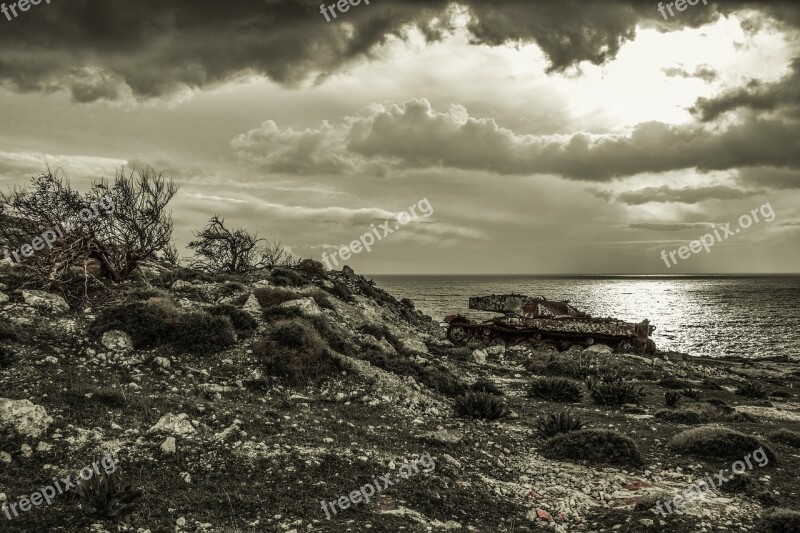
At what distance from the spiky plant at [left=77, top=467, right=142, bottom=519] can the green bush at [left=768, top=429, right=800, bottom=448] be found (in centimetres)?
1369

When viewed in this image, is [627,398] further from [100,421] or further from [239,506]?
[100,421]

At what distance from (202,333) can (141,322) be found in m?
1.54

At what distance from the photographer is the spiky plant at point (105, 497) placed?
5.76 metres

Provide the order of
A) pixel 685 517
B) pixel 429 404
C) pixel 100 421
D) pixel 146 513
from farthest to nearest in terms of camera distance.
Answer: pixel 429 404
pixel 100 421
pixel 685 517
pixel 146 513

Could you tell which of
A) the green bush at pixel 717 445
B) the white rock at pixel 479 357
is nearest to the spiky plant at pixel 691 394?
the green bush at pixel 717 445

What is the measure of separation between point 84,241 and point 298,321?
7.78 meters

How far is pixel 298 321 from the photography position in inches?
575

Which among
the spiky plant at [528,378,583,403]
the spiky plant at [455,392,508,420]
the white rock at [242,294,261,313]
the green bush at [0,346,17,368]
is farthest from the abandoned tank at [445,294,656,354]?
the green bush at [0,346,17,368]

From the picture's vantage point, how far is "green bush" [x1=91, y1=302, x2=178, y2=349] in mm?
12055

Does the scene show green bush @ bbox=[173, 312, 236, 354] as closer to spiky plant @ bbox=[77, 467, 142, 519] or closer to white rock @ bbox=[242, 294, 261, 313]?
white rock @ bbox=[242, 294, 261, 313]

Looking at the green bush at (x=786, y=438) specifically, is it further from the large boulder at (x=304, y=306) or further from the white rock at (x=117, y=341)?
the white rock at (x=117, y=341)

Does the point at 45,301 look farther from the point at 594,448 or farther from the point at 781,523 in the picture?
the point at 781,523

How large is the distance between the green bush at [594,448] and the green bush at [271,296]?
39.3 feet

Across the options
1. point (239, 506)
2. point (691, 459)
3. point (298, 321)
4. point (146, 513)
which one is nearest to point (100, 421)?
point (146, 513)
